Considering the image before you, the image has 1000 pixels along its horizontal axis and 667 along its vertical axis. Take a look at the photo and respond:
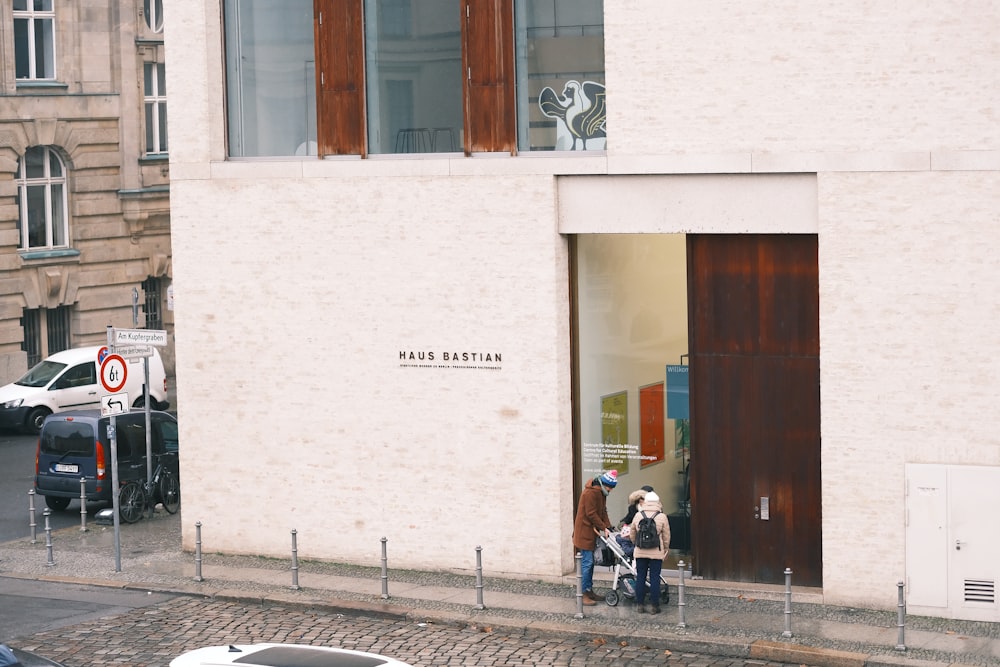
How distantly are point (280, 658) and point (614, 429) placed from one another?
857 centimetres

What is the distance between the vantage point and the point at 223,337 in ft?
68.7

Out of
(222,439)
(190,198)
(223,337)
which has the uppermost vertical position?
(190,198)

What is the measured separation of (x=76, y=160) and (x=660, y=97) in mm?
24958

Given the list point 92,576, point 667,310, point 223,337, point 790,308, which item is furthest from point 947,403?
point 92,576

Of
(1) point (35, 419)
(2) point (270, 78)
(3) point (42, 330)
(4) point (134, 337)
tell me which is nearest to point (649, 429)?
(2) point (270, 78)

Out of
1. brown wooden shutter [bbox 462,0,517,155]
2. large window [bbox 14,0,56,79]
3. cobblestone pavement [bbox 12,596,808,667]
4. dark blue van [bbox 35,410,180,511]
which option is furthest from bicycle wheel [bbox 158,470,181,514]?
large window [bbox 14,0,56,79]

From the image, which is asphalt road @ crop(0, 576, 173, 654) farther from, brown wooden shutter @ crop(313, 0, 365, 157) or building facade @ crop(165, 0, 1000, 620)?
brown wooden shutter @ crop(313, 0, 365, 157)

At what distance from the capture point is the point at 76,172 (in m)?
40.2

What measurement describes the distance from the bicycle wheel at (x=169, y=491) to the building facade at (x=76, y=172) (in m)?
14.8

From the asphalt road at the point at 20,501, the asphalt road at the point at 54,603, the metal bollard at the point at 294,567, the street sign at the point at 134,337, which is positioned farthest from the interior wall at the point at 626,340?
the asphalt road at the point at 20,501

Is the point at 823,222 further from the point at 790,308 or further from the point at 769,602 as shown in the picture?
the point at 769,602

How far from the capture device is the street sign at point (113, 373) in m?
20.7

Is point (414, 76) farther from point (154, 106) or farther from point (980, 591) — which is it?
point (154, 106)

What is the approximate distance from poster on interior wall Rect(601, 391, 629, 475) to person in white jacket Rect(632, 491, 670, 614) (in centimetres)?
178
